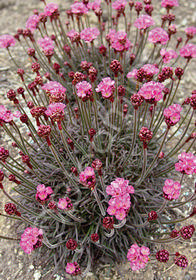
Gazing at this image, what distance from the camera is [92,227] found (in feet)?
9.47

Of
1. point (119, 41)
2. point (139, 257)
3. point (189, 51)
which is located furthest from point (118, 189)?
point (189, 51)

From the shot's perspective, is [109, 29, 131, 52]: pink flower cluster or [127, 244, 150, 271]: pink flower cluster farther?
[109, 29, 131, 52]: pink flower cluster

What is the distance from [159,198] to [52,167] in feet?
4.77

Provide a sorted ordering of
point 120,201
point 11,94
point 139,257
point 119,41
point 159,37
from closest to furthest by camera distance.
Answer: point 120,201
point 139,257
point 11,94
point 119,41
point 159,37

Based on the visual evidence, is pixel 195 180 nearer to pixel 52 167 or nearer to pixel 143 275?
pixel 143 275

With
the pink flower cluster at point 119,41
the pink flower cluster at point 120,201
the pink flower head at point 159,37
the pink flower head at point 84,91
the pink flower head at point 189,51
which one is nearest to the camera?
the pink flower cluster at point 120,201

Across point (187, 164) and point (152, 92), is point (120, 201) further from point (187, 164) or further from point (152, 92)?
point (152, 92)

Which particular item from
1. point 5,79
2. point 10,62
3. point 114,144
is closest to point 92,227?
point 114,144

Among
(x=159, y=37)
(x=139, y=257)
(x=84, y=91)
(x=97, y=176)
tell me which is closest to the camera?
(x=139, y=257)

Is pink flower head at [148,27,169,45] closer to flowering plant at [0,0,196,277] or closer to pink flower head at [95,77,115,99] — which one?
flowering plant at [0,0,196,277]

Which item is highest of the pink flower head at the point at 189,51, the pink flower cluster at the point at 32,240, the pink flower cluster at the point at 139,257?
the pink flower head at the point at 189,51

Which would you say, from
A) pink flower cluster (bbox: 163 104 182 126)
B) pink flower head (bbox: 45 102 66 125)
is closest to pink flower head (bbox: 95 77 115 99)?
pink flower head (bbox: 45 102 66 125)

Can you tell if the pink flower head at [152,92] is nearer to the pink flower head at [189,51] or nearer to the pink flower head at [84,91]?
the pink flower head at [84,91]

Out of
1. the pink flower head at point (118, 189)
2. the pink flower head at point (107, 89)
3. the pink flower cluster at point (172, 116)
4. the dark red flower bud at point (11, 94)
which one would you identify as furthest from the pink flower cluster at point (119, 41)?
the pink flower head at point (118, 189)
